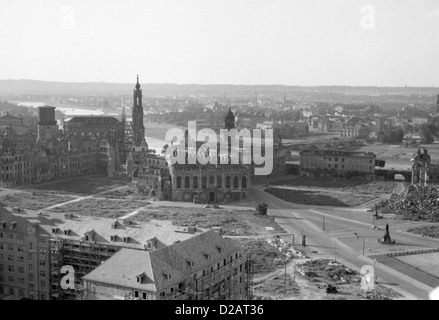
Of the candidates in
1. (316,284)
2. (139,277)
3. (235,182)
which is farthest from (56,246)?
(235,182)

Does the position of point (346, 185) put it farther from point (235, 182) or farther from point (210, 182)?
point (210, 182)

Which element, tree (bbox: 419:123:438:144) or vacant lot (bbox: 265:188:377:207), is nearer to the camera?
vacant lot (bbox: 265:188:377:207)

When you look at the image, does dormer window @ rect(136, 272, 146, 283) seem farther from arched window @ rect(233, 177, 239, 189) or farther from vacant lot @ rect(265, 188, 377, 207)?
arched window @ rect(233, 177, 239, 189)

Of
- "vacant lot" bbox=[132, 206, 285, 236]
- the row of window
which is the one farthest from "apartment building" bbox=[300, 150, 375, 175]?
"vacant lot" bbox=[132, 206, 285, 236]

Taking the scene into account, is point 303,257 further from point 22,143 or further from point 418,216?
point 22,143

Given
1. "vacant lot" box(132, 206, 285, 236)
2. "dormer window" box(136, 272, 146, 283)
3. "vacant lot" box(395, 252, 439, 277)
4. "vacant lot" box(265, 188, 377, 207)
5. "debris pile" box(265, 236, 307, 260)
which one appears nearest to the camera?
"dormer window" box(136, 272, 146, 283)
